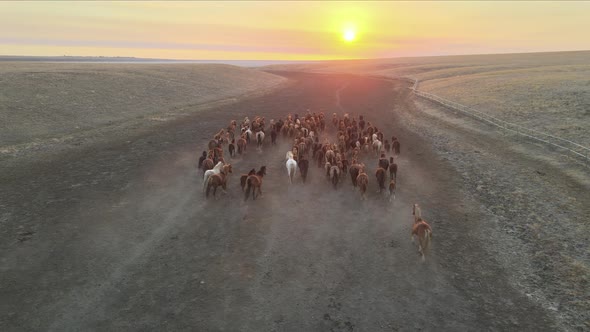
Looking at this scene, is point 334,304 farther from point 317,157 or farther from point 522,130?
point 522,130

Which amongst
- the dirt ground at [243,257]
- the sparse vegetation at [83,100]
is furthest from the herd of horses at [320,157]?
the sparse vegetation at [83,100]

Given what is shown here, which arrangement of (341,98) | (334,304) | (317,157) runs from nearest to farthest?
1. (334,304)
2. (317,157)
3. (341,98)

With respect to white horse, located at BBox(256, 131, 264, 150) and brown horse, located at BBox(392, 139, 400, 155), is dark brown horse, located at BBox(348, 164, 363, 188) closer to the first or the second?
brown horse, located at BBox(392, 139, 400, 155)

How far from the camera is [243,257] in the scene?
10.8 m

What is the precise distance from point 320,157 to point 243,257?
878cm

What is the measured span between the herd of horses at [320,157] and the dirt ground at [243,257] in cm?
55

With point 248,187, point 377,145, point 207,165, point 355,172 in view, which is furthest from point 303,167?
point 377,145

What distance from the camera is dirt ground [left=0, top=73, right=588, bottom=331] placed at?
27.9 ft

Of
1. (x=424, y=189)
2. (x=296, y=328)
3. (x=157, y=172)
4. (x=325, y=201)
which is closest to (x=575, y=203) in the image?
(x=424, y=189)

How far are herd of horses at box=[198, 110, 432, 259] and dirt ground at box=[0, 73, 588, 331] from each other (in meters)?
0.55

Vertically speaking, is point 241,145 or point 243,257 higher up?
point 241,145

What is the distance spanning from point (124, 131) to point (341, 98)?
2679cm

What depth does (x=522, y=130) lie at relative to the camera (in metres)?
24.0

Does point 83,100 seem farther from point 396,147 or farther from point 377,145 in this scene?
point 396,147
